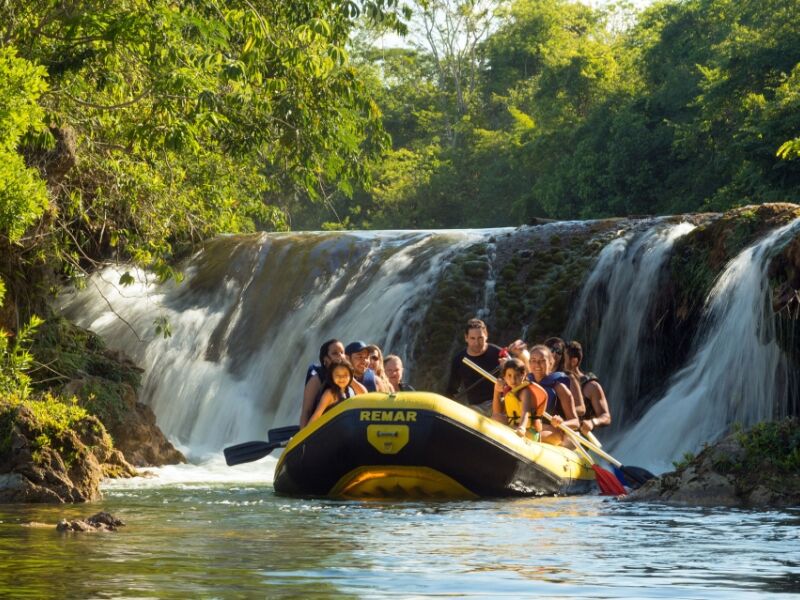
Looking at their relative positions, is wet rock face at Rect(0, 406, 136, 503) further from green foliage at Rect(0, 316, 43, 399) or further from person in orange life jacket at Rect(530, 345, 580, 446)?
person in orange life jacket at Rect(530, 345, 580, 446)

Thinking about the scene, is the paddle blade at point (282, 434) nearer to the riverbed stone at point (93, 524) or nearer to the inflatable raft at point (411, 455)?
the inflatable raft at point (411, 455)

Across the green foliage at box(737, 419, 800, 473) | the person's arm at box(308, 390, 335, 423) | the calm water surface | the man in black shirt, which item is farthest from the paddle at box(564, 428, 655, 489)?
the person's arm at box(308, 390, 335, 423)

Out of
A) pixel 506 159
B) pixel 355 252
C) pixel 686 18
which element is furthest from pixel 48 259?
pixel 506 159

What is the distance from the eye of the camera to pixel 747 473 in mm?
10758

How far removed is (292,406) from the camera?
19.5 metres

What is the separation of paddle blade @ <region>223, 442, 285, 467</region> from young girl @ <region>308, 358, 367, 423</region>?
1228 millimetres

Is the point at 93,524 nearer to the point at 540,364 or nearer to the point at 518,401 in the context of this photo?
the point at 518,401

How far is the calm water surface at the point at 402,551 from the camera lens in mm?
5988

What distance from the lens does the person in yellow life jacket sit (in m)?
12.2

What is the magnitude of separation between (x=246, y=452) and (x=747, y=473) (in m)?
4.77

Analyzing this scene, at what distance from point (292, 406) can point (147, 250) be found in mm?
4053

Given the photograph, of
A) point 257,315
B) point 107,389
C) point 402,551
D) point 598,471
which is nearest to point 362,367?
point 598,471

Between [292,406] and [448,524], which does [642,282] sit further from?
[448,524]

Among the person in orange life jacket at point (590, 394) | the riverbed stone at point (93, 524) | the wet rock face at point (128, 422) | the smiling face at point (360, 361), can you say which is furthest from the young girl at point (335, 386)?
the wet rock face at point (128, 422)
